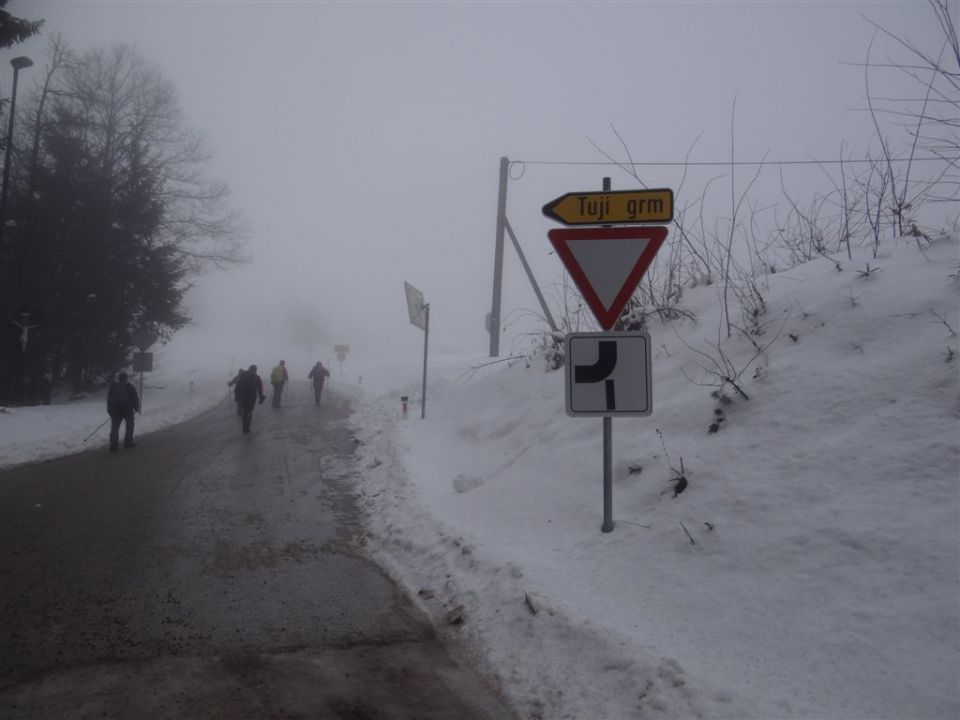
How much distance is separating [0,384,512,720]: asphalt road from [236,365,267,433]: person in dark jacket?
6380mm

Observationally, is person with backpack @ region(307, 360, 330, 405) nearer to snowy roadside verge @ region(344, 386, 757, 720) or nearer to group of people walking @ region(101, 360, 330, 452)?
group of people walking @ region(101, 360, 330, 452)

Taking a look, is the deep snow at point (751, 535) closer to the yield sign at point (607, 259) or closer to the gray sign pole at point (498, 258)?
the yield sign at point (607, 259)

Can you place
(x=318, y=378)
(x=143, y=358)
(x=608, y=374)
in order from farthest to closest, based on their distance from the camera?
(x=318, y=378), (x=143, y=358), (x=608, y=374)

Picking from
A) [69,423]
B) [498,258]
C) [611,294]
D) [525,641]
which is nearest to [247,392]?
[69,423]

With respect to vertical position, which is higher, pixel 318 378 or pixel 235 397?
pixel 318 378

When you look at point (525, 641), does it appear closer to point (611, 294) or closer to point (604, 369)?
point (604, 369)

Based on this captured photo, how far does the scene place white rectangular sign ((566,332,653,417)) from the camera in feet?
14.0

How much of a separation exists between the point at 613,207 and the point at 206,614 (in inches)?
167

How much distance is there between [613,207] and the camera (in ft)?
14.5

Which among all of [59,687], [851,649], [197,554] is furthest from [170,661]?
[851,649]

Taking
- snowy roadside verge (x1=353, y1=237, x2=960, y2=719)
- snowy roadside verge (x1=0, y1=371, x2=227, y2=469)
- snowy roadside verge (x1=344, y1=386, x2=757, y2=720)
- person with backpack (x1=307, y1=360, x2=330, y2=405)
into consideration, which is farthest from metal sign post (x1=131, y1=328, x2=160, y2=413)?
snowy roadside verge (x1=344, y1=386, x2=757, y2=720)

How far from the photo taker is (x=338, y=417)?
1711cm

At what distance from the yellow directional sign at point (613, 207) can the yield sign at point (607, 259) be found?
14cm

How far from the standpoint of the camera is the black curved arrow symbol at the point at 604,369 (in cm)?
432
